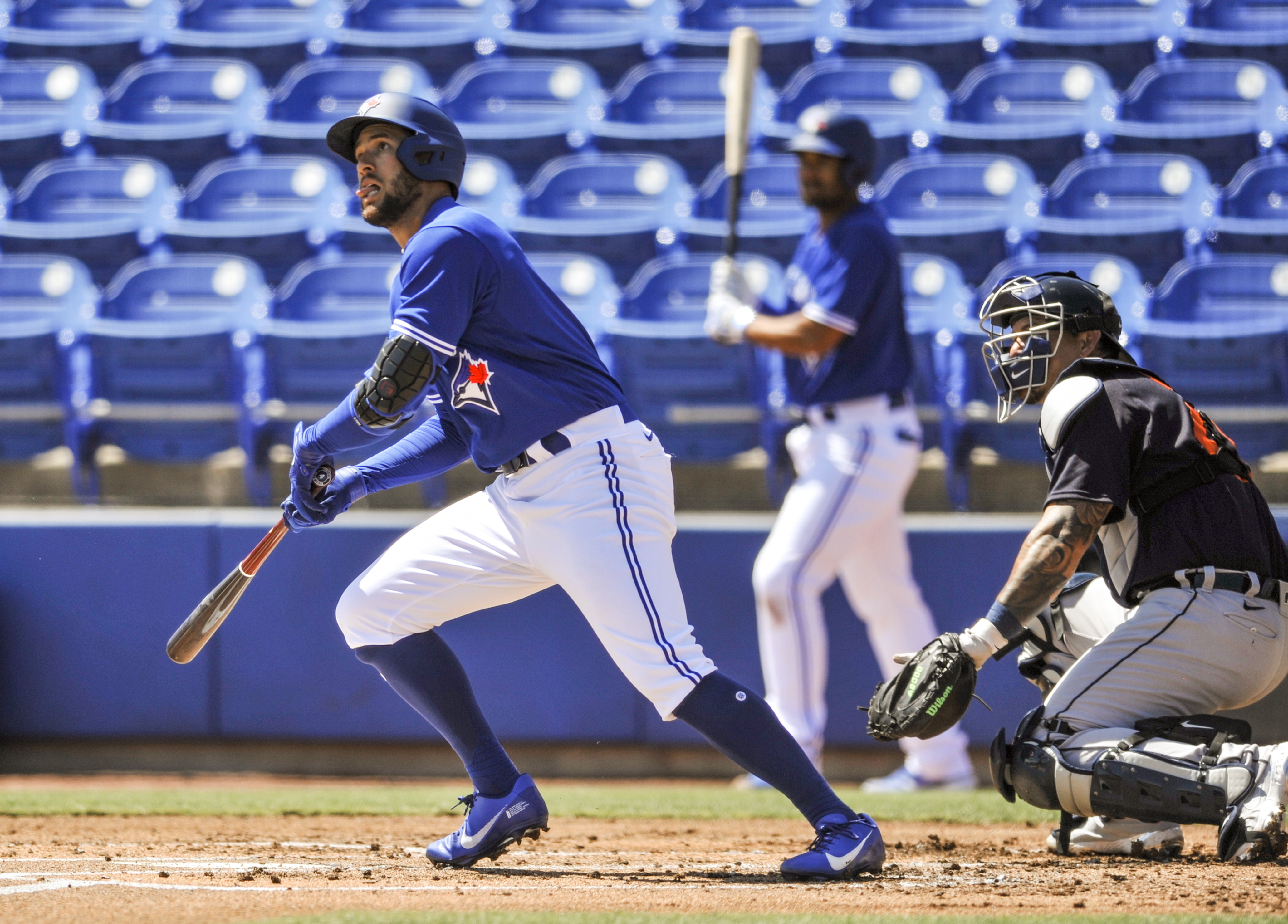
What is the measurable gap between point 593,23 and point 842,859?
22.1 feet

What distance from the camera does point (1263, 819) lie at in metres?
2.75

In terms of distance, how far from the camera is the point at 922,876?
117 inches

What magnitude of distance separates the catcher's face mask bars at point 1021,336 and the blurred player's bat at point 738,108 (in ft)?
6.50

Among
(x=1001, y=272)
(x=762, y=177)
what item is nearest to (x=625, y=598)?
(x=1001, y=272)

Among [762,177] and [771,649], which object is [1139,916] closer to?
[771,649]

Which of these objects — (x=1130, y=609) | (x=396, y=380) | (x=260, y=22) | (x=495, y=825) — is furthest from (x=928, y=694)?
(x=260, y=22)

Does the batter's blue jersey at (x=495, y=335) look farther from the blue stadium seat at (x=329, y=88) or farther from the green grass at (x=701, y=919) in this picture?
the blue stadium seat at (x=329, y=88)

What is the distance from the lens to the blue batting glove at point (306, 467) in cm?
290

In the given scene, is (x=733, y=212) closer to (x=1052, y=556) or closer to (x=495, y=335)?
(x=495, y=335)

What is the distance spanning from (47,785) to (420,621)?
2.47 m

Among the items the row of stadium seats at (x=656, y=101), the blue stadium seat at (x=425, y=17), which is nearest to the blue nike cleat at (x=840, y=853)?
the row of stadium seats at (x=656, y=101)

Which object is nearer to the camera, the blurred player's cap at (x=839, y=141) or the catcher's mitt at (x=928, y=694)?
the catcher's mitt at (x=928, y=694)

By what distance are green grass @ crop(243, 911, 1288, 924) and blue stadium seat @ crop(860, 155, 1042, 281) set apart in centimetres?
453

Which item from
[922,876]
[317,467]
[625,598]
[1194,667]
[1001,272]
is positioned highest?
[1001,272]
